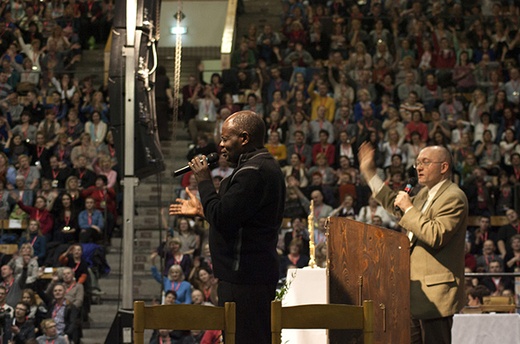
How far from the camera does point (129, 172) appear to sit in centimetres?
932

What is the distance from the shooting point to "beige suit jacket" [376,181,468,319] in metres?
6.51

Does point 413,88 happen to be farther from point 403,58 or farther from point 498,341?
point 498,341

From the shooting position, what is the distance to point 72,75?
18.5 m

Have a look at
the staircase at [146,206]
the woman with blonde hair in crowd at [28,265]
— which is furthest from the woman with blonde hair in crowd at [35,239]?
the staircase at [146,206]

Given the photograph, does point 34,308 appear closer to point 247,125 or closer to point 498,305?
point 498,305

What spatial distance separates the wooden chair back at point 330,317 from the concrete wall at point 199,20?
671 inches

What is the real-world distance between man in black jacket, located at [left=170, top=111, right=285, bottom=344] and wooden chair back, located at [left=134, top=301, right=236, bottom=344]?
51 cm

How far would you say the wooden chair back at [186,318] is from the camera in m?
5.09

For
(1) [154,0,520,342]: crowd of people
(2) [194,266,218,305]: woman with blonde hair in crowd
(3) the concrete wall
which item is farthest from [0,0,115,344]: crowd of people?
(3) the concrete wall

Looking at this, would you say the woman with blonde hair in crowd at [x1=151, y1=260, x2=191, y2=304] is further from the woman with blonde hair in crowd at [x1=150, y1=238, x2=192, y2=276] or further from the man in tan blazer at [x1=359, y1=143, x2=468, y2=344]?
the man in tan blazer at [x1=359, y1=143, x2=468, y2=344]

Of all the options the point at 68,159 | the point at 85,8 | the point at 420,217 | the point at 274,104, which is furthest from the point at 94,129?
the point at 420,217

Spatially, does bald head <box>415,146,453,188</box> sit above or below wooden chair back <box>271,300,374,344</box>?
above

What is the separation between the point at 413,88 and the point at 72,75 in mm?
5416

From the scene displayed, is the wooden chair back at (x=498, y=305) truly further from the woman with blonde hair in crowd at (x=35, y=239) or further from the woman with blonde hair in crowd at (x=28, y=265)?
the woman with blonde hair in crowd at (x=35, y=239)
